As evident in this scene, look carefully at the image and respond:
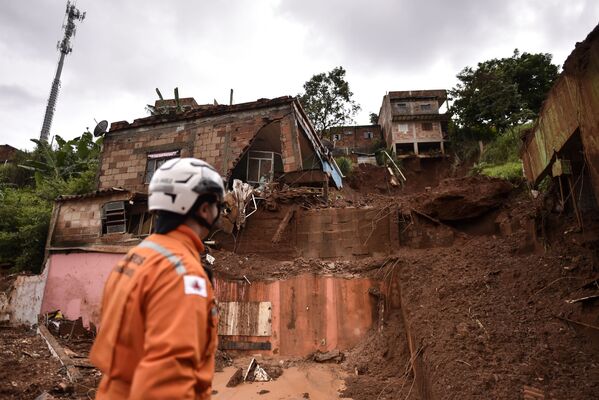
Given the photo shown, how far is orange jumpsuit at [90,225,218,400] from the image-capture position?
4.81 feet

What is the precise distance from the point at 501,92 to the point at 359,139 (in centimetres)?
1598

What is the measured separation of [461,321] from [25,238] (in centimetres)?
1626

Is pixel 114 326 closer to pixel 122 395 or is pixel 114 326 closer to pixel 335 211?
pixel 122 395

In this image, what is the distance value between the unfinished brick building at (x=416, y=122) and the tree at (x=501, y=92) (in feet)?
18.6

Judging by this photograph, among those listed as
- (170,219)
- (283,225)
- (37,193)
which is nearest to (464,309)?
(170,219)

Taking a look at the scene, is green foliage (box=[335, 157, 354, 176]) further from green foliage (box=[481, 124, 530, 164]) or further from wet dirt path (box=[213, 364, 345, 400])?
wet dirt path (box=[213, 364, 345, 400])

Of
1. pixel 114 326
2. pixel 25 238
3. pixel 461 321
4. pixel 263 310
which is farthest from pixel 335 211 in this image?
pixel 25 238

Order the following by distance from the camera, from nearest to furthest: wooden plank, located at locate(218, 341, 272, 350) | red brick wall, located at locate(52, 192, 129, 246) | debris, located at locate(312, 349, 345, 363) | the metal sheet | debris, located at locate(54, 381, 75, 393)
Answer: debris, located at locate(54, 381, 75, 393) < debris, located at locate(312, 349, 345, 363) < wooden plank, located at locate(218, 341, 272, 350) < the metal sheet < red brick wall, located at locate(52, 192, 129, 246)

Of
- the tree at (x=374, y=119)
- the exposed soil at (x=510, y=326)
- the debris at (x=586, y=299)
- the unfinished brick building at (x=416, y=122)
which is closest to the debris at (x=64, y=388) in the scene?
the exposed soil at (x=510, y=326)

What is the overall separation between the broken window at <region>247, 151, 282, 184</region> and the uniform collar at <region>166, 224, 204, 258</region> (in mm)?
15808

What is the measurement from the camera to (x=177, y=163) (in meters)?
2.02

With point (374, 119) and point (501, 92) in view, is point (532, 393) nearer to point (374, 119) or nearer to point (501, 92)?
point (501, 92)

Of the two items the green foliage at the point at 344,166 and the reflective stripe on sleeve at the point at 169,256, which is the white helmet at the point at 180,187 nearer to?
the reflective stripe on sleeve at the point at 169,256

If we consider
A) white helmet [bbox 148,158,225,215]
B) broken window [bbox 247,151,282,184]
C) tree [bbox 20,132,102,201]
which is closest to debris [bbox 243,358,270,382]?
white helmet [bbox 148,158,225,215]
